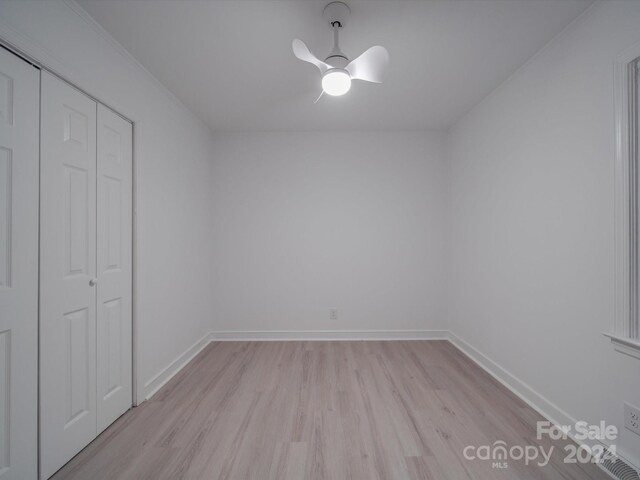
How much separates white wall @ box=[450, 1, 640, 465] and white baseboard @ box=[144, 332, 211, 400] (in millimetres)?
3001

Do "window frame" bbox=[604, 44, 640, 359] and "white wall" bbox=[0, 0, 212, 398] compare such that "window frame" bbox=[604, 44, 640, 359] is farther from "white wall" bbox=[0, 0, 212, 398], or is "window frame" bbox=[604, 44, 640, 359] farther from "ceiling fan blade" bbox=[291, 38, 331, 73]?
"white wall" bbox=[0, 0, 212, 398]

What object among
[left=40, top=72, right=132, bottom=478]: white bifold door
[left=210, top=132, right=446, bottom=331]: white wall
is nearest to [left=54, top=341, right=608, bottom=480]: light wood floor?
[left=40, top=72, right=132, bottom=478]: white bifold door

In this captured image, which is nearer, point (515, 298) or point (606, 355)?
point (606, 355)

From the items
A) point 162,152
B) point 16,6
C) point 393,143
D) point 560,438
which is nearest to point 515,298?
point 560,438

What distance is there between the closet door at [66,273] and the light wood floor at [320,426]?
0.24 m

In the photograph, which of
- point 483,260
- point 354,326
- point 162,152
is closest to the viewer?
point 162,152

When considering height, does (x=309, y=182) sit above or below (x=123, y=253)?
above

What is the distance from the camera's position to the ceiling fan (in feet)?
5.68

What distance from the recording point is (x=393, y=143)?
373cm

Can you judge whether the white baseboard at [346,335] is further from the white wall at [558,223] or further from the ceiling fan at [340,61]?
the ceiling fan at [340,61]

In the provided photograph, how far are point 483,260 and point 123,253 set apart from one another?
318 centimetres

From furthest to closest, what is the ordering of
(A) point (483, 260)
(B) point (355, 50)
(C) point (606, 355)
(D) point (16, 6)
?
(A) point (483, 260)
(B) point (355, 50)
(C) point (606, 355)
(D) point (16, 6)

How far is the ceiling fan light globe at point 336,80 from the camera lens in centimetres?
182

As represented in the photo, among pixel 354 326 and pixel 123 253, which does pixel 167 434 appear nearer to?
pixel 123 253
